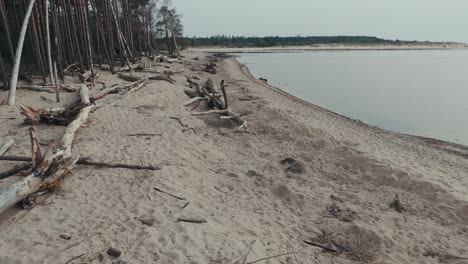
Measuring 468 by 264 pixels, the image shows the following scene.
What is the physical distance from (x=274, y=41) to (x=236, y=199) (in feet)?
373

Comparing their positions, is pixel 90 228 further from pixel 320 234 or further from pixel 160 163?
pixel 320 234

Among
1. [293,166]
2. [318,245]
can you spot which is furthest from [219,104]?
[318,245]

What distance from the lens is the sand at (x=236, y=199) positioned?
500cm

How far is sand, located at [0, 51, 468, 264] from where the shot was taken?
197 inches

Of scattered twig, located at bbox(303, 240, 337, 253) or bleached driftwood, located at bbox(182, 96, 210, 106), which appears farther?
bleached driftwood, located at bbox(182, 96, 210, 106)

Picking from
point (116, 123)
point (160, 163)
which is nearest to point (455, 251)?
point (160, 163)

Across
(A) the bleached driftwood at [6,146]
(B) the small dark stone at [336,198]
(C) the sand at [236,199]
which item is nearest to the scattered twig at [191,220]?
(C) the sand at [236,199]

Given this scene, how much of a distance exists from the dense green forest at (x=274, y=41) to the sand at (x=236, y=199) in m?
90.6

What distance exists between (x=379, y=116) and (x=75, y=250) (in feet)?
56.3

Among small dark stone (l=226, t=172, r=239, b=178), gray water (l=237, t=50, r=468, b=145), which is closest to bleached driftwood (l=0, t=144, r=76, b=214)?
small dark stone (l=226, t=172, r=239, b=178)

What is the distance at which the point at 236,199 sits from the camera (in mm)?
6984

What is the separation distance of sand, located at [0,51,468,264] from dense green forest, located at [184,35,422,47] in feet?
297

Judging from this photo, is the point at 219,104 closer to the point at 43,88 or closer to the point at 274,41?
the point at 43,88

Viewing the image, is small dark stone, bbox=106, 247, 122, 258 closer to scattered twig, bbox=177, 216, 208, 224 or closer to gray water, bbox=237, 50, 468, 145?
scattered twig, bbox=177, 216, 208, 224
